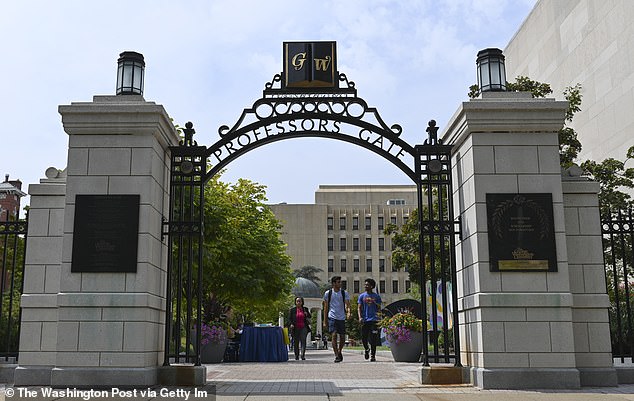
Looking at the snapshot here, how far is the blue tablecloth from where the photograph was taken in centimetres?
1742

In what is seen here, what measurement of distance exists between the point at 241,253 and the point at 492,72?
15.8 m

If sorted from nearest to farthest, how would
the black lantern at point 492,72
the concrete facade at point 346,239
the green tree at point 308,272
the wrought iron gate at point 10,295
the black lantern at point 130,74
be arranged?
the wrought iron gate at point 10,295 → the black lantern at point 130,74 → the black lantern at point 492,72 → the green tree at point 308,272 → the concrete facade at point 346,239

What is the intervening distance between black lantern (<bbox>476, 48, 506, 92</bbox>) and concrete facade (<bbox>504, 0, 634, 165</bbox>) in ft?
79.4

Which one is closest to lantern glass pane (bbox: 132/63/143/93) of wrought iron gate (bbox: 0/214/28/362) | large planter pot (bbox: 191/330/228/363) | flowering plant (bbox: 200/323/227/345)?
wrought iron gate (bbox: 0/214/28/362)

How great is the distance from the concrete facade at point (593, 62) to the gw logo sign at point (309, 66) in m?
25.3

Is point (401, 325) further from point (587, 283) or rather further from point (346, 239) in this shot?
point (346, 239)

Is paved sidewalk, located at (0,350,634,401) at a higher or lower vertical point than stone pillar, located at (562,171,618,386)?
lower

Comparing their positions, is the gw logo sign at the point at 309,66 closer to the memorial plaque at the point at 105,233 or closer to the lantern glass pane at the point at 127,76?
the lantern glass pane at the point at 127,76

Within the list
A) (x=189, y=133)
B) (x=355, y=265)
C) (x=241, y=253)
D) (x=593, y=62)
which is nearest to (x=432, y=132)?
(x=189, y=133)

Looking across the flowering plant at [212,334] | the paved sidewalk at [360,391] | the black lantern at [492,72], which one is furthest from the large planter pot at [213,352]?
the black lantern at [492,72]

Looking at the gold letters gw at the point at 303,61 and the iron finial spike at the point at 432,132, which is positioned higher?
the gold letters gw at the point at 303,61

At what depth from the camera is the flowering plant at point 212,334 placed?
52.4 ft

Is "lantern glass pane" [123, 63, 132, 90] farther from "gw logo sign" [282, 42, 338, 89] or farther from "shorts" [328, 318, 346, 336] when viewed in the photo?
"shorts" [328, 318, 346, 336]

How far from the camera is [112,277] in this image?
9359 mm
